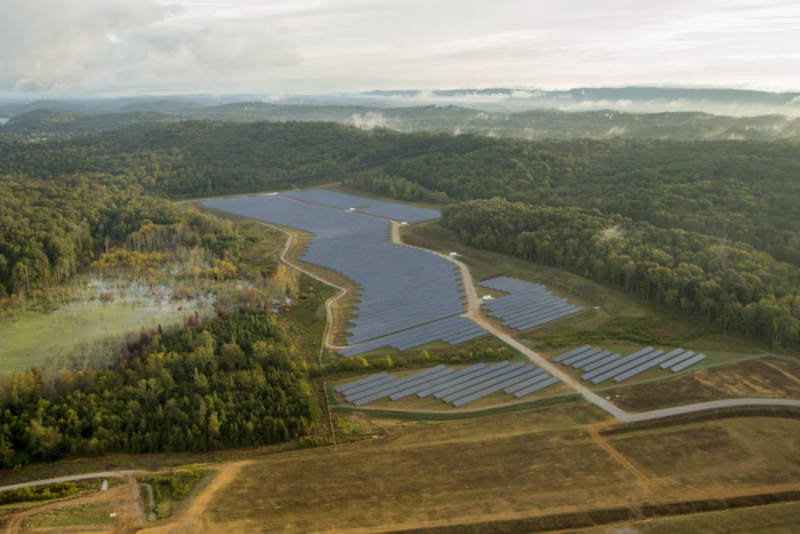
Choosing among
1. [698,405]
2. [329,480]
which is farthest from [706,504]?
[329,480]

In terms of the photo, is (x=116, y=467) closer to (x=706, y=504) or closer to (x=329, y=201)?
(x=706, y=504)

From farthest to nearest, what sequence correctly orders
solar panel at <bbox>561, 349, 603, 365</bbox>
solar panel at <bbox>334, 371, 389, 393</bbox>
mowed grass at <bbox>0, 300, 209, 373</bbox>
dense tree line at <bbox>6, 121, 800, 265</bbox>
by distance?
dense tree line at <bbox>6, 121, 800, 265</bbox> → mowed grass at <bbox>0, 300, 209, 373</bbox> → solar panel at <bbox>561, 349, 603, 365</bbox> → solar panel at <bbox>334, 371, 389, 393</bbox>

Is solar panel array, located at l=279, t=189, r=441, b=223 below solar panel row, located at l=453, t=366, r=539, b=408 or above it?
above

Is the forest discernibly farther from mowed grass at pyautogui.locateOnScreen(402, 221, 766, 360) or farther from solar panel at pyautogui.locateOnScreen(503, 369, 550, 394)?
solar panel at pyautogui.locateOnScreen(503, 369, 550, 394)

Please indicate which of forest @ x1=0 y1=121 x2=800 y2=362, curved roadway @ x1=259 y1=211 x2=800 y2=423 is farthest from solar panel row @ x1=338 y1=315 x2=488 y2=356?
forest @ x1=0 y1=121 x2=800 y2=362

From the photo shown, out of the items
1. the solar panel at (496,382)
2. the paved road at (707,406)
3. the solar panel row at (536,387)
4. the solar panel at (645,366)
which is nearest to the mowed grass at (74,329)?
the solar panel at (496,382)

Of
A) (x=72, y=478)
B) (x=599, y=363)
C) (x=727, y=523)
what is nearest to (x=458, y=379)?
(x=599, y=363)

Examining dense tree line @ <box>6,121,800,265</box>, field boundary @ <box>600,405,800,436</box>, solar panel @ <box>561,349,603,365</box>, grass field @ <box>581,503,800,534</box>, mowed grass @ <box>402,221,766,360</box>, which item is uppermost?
dense tree line @ <box>6,121,800,265</box>
